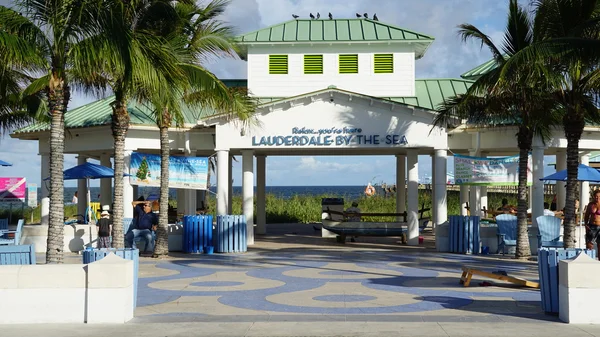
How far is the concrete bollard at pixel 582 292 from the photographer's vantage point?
10.3 metres

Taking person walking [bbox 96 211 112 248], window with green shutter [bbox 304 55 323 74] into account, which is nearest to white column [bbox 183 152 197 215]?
window with green shutter [bbox 304 55 323 74]

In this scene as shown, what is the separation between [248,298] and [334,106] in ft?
34.9

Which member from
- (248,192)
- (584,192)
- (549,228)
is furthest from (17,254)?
(584,192)

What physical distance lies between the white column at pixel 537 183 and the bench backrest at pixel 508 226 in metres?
1.04

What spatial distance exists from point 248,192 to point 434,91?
7.94 m

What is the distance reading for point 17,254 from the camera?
13.4 m

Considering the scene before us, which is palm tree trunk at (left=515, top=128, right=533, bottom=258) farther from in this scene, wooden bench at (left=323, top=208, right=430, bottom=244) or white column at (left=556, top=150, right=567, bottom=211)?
white column at (left=556, top=150, right=567, bottom=211)

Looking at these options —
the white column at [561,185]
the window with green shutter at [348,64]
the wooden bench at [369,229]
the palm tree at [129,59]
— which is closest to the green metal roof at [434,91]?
the window with green shutter at [348,64]

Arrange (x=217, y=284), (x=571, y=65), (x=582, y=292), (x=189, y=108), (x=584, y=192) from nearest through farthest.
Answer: (x=582, y=292), (x=217, y=284), (x=571, y=65), (x=189, y=108), (x=584, y=192)

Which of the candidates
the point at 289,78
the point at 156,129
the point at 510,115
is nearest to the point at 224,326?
the point at 510,115

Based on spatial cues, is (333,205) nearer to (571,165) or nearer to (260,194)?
(260,194)

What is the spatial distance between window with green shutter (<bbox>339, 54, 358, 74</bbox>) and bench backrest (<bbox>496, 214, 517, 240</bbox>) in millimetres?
7593

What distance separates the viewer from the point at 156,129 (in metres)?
23.0

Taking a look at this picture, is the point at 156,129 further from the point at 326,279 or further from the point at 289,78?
the point at 326,279
